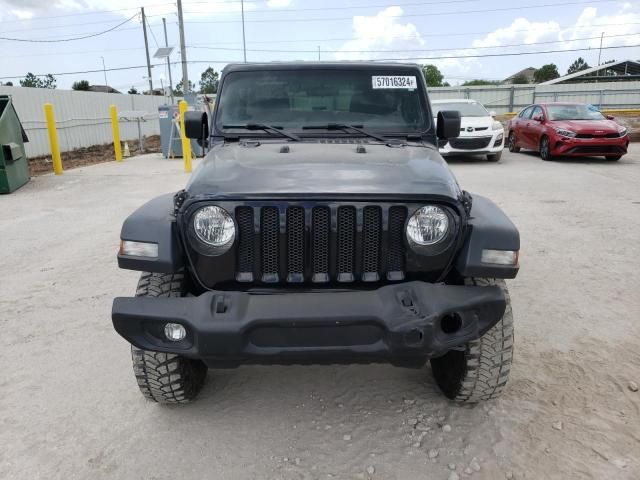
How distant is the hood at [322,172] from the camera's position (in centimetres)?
237

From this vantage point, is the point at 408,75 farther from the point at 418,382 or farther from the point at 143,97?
the point at 143,97

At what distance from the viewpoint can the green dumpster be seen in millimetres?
9258

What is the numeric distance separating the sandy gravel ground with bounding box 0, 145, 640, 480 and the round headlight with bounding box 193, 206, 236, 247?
1.02 metres

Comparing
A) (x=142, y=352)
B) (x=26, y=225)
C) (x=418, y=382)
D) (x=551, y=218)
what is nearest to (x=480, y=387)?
(x=418, y=382)

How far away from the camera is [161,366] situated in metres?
2.63

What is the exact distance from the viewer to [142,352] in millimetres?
2609

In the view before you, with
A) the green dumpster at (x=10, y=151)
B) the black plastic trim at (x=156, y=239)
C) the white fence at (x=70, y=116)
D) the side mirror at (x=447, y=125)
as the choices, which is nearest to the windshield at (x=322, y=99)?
the side mirror at (x=447, y=125)

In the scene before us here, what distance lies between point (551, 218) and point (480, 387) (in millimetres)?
5066

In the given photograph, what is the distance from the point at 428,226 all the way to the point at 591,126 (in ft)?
38.7

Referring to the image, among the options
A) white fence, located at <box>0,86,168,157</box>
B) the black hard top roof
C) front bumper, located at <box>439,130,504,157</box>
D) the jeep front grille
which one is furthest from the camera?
white fence, located at <box>0,86,168,157</box>

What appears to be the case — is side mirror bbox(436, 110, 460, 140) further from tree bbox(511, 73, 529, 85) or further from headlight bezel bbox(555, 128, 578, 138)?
tree bbox(511, 73, 529, 85)

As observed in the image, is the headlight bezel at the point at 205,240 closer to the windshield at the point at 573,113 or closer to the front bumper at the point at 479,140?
the front bumper at the point at 479,140

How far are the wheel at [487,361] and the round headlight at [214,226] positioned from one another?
115 cm

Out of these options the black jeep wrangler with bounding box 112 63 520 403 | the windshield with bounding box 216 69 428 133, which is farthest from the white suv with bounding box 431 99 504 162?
the black jeep wrangler with bounding box 112 63 520 403
